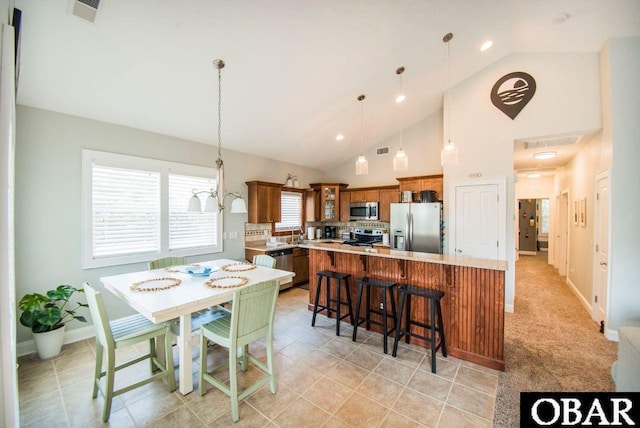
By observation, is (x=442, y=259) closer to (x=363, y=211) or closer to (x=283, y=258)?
(x=283, y=258)

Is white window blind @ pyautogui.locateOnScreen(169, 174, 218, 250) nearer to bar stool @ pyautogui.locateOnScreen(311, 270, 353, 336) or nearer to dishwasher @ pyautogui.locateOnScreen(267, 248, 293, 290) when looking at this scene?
dishwasher @ pyautogui.locateOnScreen(267, 248, 293, 290)

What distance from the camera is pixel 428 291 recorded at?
2736mm

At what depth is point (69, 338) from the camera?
308 cm

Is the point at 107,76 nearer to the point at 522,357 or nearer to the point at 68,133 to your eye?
the point at 68,133

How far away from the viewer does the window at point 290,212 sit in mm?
5977

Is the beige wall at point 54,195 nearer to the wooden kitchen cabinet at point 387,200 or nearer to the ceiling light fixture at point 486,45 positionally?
the wooden kitchen cabinet at point 387,200

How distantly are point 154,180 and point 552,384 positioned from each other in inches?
203

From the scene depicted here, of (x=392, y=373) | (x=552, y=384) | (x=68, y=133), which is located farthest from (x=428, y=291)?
(x=68, y=133)

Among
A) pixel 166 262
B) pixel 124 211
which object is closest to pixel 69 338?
pixel 166 262

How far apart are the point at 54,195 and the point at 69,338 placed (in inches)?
67.0

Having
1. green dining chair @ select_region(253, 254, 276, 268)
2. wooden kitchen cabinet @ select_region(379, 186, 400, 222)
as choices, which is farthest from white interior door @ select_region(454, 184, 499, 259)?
green dining chair @ select_region(253, 254, 276, 268)

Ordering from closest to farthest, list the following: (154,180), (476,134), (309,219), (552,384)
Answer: (552,384) → (154,180) → (476,134) → (309,219)

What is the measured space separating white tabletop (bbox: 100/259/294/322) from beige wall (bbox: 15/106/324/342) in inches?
39.8

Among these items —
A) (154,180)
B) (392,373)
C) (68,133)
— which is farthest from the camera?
(154,180)
